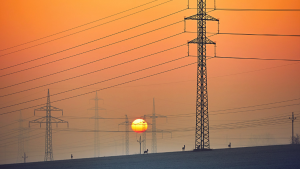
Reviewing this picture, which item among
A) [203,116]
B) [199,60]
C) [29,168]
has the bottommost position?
[29,168]

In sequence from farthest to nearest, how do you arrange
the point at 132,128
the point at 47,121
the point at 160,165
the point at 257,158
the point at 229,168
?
the point at 132,128
the point at 47,121
the point at 257,158
the point at 160,165
the point at 229,168

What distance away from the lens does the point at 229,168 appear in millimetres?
19953

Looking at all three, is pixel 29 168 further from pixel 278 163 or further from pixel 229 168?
pixel 278 163

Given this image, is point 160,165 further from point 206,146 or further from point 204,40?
point 204,40

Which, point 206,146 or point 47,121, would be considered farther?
point 47,121

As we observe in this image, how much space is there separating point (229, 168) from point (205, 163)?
268 cm

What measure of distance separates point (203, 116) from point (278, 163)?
1697cm

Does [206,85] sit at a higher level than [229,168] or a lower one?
higher

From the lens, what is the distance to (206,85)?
38.9 meters

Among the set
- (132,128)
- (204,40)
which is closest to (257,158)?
(204,40)

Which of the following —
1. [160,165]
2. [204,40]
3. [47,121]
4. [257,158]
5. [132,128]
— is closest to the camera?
[160,165]

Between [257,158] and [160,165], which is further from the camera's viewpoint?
[257,158]

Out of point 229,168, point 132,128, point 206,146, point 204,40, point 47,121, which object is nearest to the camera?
point 229,168

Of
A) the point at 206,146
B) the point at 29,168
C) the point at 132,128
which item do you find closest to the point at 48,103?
the point at 132,128
